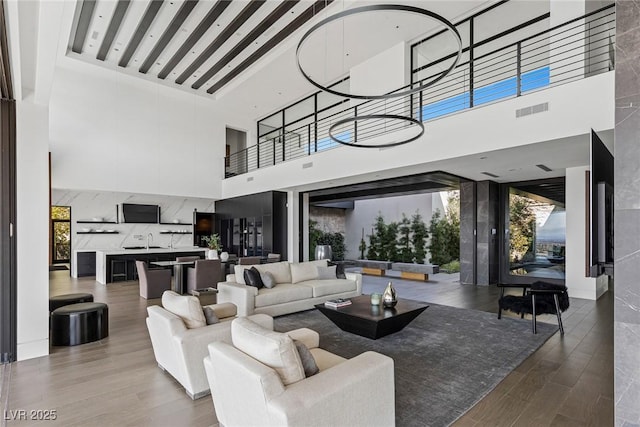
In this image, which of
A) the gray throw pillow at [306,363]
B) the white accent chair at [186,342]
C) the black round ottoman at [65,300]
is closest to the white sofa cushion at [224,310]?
the white accent chair at [186,342]

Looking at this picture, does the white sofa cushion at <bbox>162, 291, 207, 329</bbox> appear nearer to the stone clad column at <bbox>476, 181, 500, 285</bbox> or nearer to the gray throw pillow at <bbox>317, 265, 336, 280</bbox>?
the gray throw pillow at <bbox>317, 265, 336, 280</bbox>

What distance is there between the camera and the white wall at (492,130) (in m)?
4.50

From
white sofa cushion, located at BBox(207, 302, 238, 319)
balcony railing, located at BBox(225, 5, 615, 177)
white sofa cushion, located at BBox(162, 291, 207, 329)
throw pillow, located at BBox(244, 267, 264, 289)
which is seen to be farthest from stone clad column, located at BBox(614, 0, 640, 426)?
throw pillow, located at BBox(244, 267, 264, 289)

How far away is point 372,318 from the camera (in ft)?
13.4

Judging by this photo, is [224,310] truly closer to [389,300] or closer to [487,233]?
[389,300]

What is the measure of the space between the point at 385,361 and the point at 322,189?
28.4ft

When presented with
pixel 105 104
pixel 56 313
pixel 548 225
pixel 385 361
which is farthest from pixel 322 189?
pixel 385 361

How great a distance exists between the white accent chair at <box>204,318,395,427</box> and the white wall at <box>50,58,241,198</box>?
9.68 metres

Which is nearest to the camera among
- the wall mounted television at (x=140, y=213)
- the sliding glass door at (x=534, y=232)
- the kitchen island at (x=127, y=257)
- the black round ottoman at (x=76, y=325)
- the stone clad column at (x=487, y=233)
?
the black round ottoman at (x=76, y=325)

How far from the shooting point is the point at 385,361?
2.21 meters

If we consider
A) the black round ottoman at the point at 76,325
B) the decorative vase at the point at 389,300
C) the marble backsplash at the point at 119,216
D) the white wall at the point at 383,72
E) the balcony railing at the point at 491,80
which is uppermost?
the white wall at the point at 383,72

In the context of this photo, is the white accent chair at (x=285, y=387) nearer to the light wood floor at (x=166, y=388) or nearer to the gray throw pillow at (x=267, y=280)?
the light wood floor at (x=166, y=388)

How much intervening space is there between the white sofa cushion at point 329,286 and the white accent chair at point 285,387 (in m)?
3.63

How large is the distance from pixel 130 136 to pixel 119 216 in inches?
106
